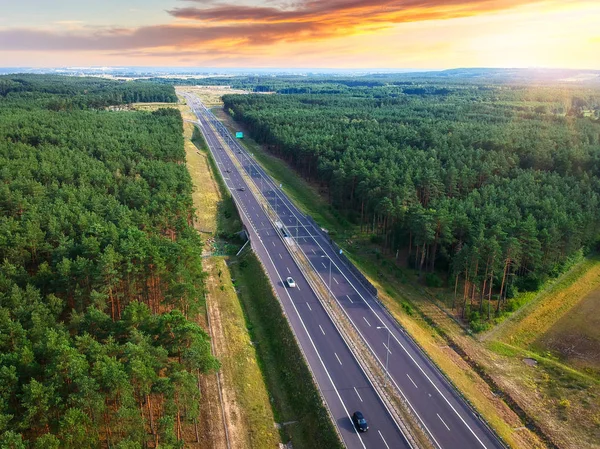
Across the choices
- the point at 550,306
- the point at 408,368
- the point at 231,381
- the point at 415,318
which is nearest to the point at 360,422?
the point at 408,368

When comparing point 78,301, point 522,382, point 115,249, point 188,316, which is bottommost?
point 522,382

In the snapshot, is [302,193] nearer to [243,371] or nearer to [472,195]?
[472,195]

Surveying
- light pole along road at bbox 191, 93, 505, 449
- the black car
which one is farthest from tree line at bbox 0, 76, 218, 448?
light pole along road at bbox 191, 93, 505, 449

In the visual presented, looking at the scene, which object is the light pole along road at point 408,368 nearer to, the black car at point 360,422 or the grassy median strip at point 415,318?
the grassy median strip at point 415,318

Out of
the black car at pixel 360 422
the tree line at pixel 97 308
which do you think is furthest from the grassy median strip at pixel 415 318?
the tree line at pixel 97 308

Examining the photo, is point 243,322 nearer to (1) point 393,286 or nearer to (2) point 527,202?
(1) point 393,286

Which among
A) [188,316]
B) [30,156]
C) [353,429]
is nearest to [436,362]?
[353,429]

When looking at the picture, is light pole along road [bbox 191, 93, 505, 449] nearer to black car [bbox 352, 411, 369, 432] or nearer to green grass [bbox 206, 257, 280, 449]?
black car [bbox 352, 411, 369, 432]
